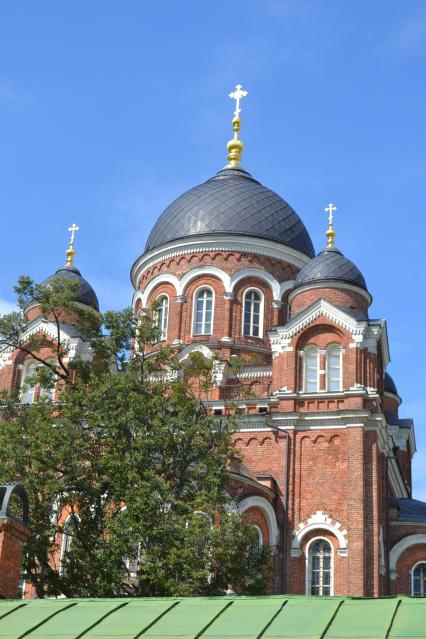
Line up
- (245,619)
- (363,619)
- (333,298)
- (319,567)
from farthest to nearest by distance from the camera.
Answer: (333,298)
(319,567)
(245,619)
(363,619)

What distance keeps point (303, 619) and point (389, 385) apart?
110 ft

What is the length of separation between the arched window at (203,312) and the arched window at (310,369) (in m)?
5.13

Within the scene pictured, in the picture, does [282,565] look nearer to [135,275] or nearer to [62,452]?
[62,452]

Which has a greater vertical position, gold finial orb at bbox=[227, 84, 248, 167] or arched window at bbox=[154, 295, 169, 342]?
gold finial orb at bbox=[227, 84, 248, 167]

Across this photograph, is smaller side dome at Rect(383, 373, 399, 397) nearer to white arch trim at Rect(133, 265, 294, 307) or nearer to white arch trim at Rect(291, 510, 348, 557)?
white arch trim at Rect(133, 265, 294, 307)

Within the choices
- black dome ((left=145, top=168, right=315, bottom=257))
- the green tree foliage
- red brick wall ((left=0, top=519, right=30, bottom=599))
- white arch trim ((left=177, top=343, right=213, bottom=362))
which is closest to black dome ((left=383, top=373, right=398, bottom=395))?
black dome ((left=145, top=168, right=315, bottom=257))

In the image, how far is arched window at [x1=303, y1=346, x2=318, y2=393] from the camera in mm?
32000

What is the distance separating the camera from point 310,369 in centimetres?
3234

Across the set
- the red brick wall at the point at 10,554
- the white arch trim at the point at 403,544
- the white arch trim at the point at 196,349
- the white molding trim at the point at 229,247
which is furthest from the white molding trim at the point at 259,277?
the red brick wall at the point at 10,554

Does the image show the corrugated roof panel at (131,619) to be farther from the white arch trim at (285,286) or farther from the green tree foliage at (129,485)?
the white arch trim at (285,286)

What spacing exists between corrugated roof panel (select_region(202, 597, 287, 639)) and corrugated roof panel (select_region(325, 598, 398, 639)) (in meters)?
0.80

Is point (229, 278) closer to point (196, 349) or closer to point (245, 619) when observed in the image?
point (196, 349)

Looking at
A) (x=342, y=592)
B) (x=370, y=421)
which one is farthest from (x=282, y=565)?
(x=370, y=421)

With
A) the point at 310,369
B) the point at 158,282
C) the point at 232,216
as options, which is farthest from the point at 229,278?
the point at 310,369
